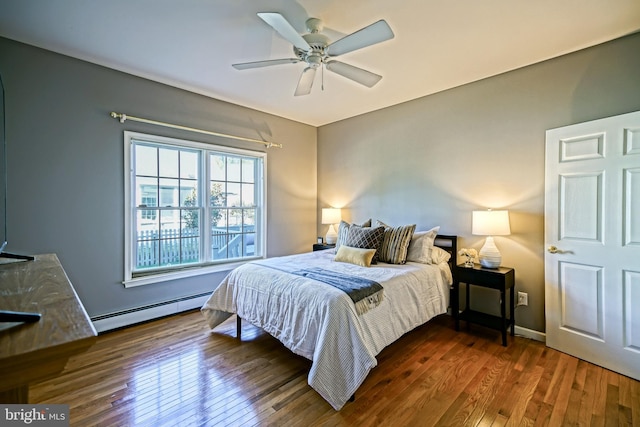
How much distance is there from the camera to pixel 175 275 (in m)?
3.40

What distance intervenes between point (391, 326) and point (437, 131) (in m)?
2.46

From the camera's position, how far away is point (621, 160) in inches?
86.7

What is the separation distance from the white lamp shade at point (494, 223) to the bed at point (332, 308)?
21.1 inches

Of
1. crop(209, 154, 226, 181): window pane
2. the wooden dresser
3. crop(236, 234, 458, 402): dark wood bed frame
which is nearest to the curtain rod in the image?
crop(209, 154, 226, 181): window pane

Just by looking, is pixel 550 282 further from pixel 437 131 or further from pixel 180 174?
pixel 180 174

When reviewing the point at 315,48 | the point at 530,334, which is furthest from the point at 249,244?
the point at 530,334

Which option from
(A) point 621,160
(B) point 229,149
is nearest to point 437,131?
(A) point 621,160

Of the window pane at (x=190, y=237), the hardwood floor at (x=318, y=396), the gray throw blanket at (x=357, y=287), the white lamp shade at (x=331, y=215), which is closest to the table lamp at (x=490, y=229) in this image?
the hardwood floor at (x=318, y=396)

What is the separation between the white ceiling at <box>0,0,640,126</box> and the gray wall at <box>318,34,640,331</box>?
21 cm

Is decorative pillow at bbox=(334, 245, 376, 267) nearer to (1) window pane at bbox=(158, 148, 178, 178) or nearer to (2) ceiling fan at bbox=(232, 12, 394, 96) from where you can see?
(2) ceiling fan at bbox=(232, 12, 394, 96)

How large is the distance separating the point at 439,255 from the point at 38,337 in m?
3.18

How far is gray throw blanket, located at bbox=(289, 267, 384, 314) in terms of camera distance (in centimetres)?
206

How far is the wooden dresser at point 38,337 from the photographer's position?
628 mm
